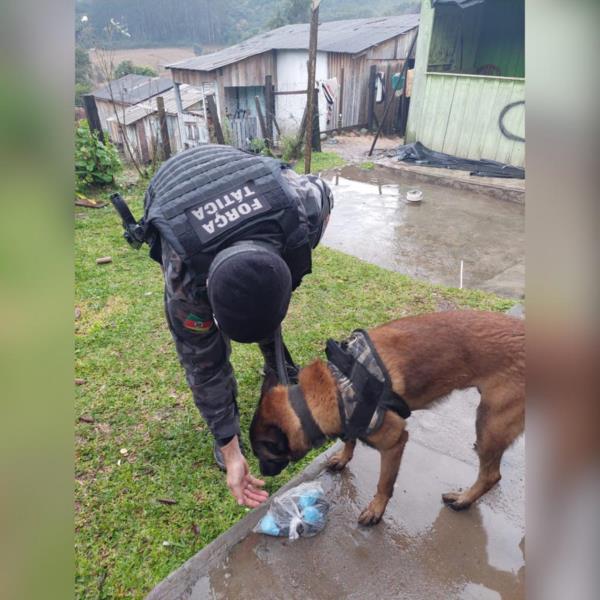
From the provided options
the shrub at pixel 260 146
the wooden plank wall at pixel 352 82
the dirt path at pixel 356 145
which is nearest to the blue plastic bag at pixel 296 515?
the shrub at pixel 260 146

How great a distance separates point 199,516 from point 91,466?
878 mm

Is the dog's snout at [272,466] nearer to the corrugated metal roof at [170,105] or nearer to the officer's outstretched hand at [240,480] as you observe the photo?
the officer's outstretched hand at [240,480]

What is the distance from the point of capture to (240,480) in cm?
232

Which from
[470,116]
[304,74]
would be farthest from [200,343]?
[304,74]

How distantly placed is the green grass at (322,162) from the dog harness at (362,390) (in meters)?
8.67

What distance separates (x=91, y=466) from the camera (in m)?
2.95

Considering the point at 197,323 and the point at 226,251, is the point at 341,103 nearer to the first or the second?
the point at 197,323

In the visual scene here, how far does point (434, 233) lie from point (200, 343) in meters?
5.73

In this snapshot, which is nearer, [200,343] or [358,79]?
[200,343]

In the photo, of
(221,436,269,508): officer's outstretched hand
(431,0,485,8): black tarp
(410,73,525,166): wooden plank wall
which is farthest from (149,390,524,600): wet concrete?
(431,0,485,8): black tarp

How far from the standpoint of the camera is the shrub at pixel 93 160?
7.63 m

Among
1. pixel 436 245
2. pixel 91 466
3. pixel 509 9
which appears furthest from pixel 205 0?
pixel 91 466
